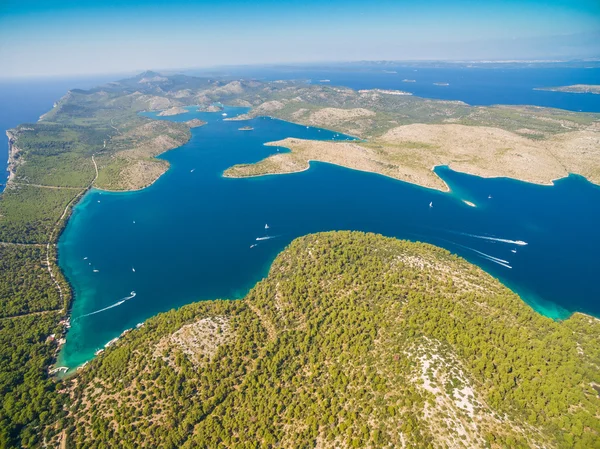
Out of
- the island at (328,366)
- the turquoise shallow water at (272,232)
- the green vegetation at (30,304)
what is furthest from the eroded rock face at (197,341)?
the turquoise shallow water at (272,232)

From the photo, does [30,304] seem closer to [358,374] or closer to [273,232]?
[273,232]

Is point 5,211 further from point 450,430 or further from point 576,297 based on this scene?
point 576,297

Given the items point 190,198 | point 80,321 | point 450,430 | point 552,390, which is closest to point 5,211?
point 190,198

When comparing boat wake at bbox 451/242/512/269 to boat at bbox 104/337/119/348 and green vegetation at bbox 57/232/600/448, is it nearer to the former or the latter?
green vegetation at bbox 57/232/600/448

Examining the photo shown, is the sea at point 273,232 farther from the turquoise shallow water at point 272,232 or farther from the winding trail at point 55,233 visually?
the winding trail at point 55,233

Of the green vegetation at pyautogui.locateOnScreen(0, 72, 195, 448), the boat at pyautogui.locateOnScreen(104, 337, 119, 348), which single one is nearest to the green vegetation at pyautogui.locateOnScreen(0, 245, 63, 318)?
the green vegetation at pyautogui.locateOnScreen(0, 72, 195, 448)

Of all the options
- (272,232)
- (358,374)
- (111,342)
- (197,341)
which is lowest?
(111,342)

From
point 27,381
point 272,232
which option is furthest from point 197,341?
point 272,232
